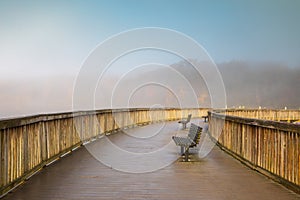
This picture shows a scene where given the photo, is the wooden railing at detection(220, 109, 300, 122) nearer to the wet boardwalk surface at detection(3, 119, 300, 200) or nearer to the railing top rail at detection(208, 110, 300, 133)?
the railing top rail at detection(208, 110, 300, 133)

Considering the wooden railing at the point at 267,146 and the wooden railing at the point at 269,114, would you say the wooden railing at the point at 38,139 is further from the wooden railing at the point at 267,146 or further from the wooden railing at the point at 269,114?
the wooden railing at the point at 269,114

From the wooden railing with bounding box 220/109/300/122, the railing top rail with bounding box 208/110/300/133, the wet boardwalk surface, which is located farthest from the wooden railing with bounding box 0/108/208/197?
the wooden railing with bounding box 220/109/300/122

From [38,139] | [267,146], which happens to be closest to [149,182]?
[267,146]

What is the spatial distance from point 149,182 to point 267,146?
232 centimetres

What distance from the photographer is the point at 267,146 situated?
6785 mm

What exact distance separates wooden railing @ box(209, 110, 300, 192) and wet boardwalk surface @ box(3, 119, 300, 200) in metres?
0.21

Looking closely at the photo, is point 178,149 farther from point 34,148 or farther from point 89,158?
point 34,148

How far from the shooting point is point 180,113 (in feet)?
111

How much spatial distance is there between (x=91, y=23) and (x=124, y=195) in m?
19.6

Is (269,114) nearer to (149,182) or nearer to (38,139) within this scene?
(149,182)

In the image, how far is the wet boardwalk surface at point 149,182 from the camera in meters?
5.45

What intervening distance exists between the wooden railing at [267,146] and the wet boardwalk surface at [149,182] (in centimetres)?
21

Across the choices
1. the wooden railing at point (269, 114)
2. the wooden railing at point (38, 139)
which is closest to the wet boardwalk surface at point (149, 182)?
the wooden railing at point (38, 139)

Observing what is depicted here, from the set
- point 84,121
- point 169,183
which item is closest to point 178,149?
point 84,121
